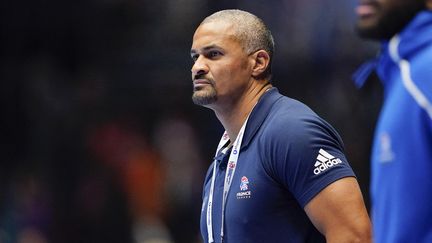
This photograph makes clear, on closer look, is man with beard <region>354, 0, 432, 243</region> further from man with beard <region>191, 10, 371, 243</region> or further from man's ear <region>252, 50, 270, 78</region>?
man's ear <region>252, 50, 270, 78</region>

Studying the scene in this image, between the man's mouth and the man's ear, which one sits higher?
the man's ear

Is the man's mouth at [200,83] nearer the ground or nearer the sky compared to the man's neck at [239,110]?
nearer the sky

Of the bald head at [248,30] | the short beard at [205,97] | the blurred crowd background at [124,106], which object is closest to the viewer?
the short beard at [205,97]

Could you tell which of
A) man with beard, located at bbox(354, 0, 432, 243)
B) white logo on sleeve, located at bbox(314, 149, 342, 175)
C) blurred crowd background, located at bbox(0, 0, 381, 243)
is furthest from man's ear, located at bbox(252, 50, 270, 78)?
blurred crowd background, located at bbox(0, 0, 381, 243)

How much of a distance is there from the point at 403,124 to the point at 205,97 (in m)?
2.18

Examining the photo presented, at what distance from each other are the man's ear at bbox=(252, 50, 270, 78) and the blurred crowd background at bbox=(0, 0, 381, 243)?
6226 mm

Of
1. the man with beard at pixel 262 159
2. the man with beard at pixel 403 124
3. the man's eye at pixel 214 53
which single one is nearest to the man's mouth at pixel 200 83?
the man with beard at pixel 262 159

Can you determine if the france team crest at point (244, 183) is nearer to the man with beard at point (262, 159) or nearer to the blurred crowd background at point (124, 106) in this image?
the man with beard at point (262, 159)

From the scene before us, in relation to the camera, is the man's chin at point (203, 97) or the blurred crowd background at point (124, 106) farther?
the blurred crowd background at point (124, 106)

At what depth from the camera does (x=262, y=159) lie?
4.88 m

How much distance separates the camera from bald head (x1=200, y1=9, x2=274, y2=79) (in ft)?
17.7

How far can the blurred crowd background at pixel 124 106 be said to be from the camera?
40.8ft

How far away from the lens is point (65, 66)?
14.1 metres

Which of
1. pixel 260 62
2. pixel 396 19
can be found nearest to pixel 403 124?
pixel 396 19
